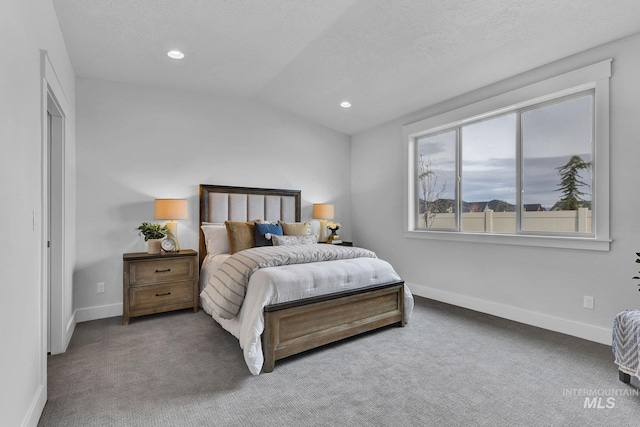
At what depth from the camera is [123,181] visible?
3.83 m

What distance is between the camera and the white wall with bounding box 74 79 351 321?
11.9ft

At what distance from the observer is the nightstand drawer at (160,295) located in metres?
3.46

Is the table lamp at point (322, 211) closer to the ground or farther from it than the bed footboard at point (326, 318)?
farther from it

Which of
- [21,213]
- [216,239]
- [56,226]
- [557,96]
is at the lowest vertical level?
[216,239]

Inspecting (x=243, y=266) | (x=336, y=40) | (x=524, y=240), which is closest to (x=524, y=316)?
(x=524, y=240)

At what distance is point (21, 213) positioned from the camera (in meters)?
1.63

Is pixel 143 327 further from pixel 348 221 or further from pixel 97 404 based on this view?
pixel 348 221

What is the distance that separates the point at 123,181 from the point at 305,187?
2.57 m

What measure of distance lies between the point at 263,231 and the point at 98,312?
2076mm

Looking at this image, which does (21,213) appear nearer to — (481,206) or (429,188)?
(481,206)

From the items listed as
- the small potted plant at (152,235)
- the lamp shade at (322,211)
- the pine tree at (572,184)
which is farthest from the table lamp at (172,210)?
the pine tree at (572,184)

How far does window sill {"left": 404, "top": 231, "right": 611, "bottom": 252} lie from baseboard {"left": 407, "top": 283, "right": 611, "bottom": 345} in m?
0.70

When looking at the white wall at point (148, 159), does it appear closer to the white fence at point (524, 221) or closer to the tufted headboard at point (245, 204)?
the tufted headboard at point (245, 204)

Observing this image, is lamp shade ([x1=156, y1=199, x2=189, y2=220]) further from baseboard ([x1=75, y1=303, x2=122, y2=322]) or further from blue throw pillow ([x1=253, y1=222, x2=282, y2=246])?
baseboard ([x1=75, y1=303, x2=122, y2=322])
